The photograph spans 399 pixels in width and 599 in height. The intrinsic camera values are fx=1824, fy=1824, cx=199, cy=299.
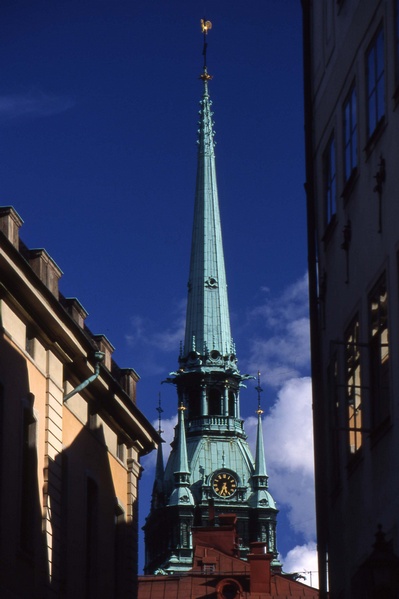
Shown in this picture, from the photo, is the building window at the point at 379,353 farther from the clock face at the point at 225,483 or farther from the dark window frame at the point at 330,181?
the clock face at the point at 225,483

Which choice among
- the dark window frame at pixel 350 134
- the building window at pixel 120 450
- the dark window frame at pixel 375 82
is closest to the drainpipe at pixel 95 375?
the building window at pixel 120 450

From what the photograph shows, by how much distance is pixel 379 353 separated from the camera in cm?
2569

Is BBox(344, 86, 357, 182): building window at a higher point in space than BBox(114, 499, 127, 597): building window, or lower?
higher

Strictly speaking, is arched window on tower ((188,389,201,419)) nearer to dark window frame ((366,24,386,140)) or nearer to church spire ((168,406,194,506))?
church spire ((168,406,194,506))

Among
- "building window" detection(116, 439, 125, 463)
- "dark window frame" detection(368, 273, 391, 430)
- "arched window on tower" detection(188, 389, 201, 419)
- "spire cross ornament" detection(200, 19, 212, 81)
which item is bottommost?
"dark window frame" detection(368, 273, 391, 430)

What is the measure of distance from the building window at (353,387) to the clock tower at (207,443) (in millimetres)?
126544

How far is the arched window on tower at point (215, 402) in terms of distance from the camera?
160238 mm

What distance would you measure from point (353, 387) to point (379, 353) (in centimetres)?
156

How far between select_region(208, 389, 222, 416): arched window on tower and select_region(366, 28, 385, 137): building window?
133 metres

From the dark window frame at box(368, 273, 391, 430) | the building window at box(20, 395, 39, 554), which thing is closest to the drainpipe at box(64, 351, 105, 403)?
the building window at box(20, 395, 39, 554)

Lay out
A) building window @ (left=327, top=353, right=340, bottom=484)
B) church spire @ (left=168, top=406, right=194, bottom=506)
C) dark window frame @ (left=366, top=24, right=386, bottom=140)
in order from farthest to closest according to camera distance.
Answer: church spire @ (left=168, top=406, right=194, bottom=506) → building window @ (left=327, top=353, right=340, bottom=484) → dark window frame @ (left=366, top=24, right=386, bottom=140)

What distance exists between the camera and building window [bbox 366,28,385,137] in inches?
1019

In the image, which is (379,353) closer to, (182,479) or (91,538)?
(91,538)

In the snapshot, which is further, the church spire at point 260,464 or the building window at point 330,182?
the church spire at point 260,464
